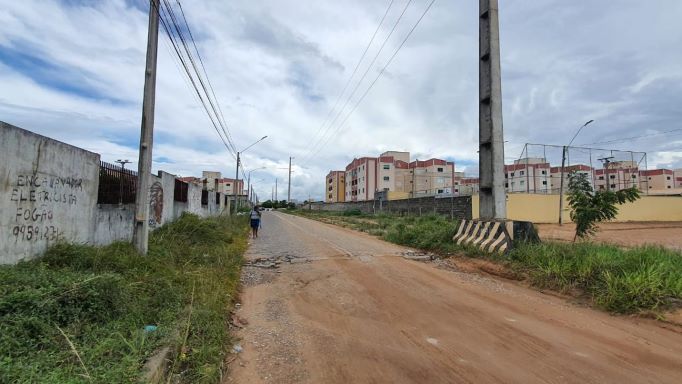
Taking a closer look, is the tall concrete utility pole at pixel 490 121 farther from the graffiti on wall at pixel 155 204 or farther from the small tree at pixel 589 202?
the graffiti on wall at pixel 155 204

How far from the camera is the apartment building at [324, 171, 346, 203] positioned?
122 m

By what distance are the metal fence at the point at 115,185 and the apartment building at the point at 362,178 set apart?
79974mm

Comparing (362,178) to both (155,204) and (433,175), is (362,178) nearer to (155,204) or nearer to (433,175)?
(433,175)

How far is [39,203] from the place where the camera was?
610cm

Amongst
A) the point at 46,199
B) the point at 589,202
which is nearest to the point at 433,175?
the point at 589,202

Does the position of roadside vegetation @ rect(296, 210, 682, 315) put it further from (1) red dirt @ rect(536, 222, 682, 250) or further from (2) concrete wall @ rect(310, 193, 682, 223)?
(2) concrete wall @ rect(310, 193, 682, 223)

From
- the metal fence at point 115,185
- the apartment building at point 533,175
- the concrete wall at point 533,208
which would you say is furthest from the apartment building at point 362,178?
the metal fence at point 115,185

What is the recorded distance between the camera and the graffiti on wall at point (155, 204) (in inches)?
483

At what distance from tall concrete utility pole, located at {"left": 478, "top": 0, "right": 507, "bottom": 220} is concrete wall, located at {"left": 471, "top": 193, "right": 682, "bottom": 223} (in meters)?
15.2

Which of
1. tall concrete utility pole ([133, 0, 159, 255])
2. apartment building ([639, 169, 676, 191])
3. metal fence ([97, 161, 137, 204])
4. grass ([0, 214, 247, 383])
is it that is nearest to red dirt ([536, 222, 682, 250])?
grass ([0, 214, 247, 383])

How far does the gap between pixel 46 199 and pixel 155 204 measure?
662cm

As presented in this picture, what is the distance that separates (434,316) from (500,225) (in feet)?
19.5

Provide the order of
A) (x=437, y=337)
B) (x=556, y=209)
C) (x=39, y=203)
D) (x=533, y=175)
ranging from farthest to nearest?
(x=533, y=175), (x=556, y=209), (x=39, y=203), (x=437, y=337)

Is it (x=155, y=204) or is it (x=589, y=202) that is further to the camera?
(x=155, y=204)
